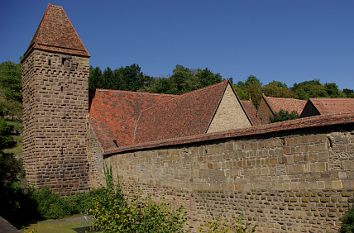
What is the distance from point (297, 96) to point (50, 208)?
52378 mm

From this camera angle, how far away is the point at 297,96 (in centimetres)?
6291

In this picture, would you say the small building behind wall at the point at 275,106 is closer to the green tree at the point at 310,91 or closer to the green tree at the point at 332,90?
the green tree at the point at 310,91

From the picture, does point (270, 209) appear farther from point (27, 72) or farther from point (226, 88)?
point (27, 72)

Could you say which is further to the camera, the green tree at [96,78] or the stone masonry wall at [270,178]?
the green tree at [96,78]

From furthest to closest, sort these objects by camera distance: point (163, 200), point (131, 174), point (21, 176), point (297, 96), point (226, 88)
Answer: point (297, 96), point (21, 176), point (226, 88), point (131, 174), point (163, 200)

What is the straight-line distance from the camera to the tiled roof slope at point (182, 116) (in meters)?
18.7

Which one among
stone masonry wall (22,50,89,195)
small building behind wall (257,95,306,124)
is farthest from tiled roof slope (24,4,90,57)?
small building behind wall (257,95,306,124)

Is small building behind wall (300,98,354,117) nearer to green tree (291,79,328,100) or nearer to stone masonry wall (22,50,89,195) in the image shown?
stone masonry wall (22,50,89,195)

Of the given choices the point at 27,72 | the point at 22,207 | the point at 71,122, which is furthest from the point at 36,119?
the point at 22,207

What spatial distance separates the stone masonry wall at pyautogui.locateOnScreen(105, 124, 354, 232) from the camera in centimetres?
812

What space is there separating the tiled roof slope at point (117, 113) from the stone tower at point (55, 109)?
1211mm

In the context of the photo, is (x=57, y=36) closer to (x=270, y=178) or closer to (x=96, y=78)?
(x=270, y=178)

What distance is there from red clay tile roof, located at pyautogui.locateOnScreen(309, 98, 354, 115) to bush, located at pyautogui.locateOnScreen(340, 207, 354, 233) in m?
21.2

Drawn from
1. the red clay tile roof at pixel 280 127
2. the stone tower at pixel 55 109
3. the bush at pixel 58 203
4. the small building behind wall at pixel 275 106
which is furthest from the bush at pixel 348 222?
the small building behind wall at pixel 275 106
